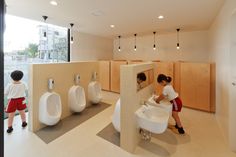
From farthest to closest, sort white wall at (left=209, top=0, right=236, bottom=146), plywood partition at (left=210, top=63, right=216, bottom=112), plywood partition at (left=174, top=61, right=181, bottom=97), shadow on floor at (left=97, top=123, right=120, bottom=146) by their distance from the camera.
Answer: plywood partition at (left=174, top=61, right=181, bottom=97) → plywood partition at (left=210, top=63, right=216, bottom=112) → shadow on floor at (left=97, top=123, right=120, bottom=146) → white wall at (left=209, top=0, right=236, bottom=146)

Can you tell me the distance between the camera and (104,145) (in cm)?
251

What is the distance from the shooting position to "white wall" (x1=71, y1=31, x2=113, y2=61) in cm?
561

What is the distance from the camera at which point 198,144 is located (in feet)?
8.33

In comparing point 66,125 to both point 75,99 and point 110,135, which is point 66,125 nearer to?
point 75,99

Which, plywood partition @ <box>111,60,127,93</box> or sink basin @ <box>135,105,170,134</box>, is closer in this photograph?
sink basin @ <box>135,105,170,134</box>

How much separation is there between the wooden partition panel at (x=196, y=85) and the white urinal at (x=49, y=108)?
148 inches

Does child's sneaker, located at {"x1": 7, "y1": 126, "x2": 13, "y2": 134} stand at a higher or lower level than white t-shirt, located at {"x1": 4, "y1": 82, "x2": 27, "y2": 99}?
lower

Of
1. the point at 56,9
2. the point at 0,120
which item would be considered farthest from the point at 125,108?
the point at 56,9

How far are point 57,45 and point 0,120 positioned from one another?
501 centimetres

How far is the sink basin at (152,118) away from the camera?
215 centimetres

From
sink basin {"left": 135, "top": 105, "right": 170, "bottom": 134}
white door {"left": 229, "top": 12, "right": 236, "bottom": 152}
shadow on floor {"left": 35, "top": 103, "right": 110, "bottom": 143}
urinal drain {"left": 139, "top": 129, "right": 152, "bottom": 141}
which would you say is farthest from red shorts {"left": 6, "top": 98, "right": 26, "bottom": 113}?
white door {"left": 229, "top": 12, "right": 236, "bottom": 152}

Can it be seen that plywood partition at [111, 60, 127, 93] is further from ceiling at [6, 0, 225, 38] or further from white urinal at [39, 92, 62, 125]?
white urinal at [39, 92, 62, 125]

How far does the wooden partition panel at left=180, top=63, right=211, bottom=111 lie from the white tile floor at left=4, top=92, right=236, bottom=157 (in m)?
1.16

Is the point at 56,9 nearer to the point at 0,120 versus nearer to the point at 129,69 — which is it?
the point at 129,69
